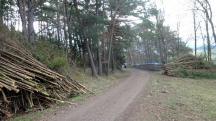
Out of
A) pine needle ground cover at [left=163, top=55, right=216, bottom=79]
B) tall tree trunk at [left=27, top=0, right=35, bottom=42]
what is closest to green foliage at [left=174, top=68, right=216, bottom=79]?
pine needle ground cover at [left=163, top=55, right=216, bottom=79]

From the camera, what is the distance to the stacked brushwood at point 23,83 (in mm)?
10281

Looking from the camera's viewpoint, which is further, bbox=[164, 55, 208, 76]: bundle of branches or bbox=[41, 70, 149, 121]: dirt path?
bbox=[164, 55, 208, 76]: bundle of branches

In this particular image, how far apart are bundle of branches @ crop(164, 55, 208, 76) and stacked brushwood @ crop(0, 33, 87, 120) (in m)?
18.2

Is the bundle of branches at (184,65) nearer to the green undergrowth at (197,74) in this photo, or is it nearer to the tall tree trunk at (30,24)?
the green undergrowth at (197,74)

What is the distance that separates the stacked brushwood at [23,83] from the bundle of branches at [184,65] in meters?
18.2

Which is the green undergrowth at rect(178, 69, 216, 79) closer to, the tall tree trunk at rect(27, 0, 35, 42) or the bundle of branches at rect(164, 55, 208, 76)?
the bundle of branches at rect(164, 55, 208, 76)

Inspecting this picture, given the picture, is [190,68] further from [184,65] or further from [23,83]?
[23,83]

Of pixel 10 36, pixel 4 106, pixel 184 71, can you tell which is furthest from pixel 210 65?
pixel 4 106

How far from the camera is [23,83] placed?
35.4ft

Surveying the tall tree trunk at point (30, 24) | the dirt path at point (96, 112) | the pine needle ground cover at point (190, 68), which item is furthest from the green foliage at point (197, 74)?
the dirt path at point (96, 112)

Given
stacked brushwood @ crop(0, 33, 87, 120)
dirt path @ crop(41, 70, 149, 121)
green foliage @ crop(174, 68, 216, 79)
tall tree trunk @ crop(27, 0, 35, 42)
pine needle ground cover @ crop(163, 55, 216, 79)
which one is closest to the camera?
dirt path @ crop(41, 70, 149, 121)

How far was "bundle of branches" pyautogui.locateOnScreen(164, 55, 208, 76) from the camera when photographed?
2970 centimetres

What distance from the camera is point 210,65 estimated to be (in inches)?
1174

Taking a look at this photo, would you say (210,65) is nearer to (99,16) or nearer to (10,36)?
(99,16)
